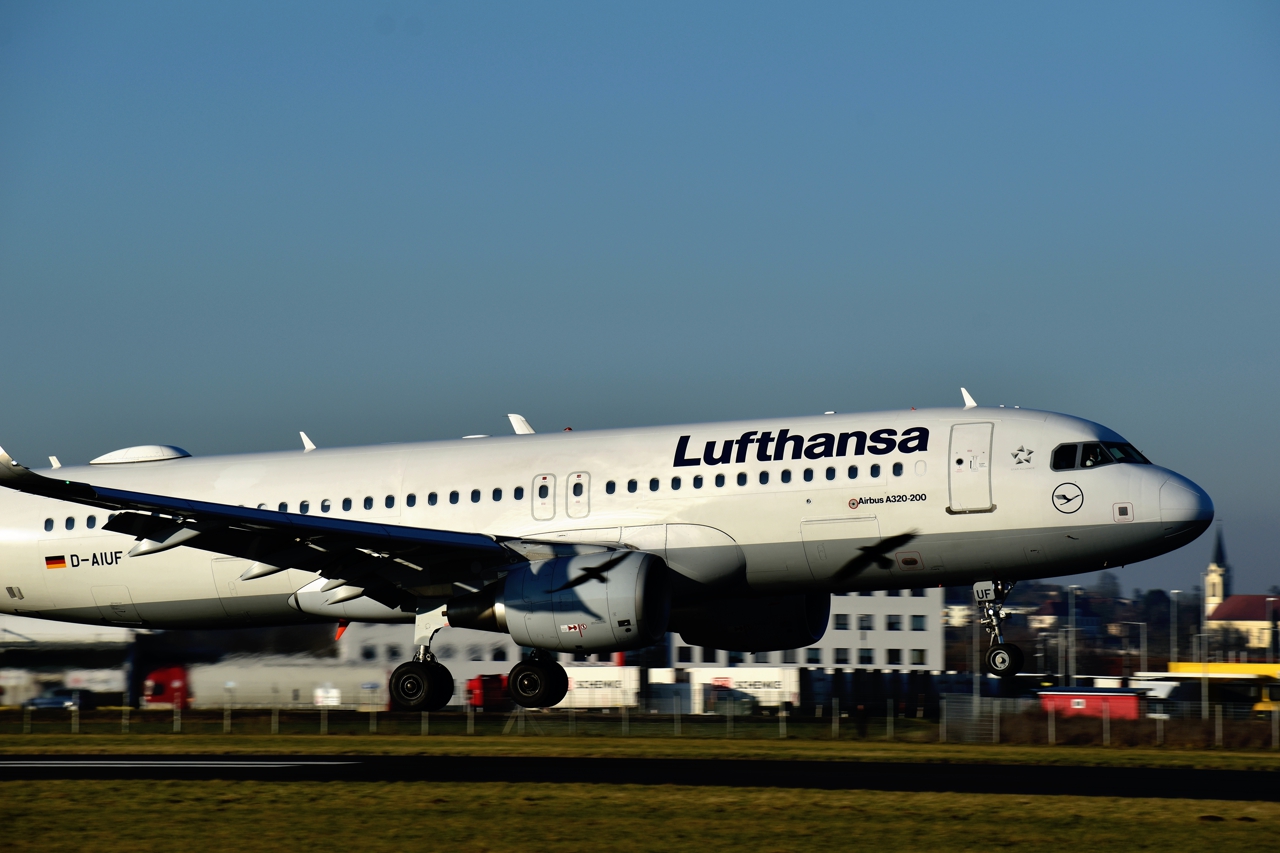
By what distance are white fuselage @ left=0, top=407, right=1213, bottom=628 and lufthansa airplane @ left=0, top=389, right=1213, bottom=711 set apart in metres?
0.04

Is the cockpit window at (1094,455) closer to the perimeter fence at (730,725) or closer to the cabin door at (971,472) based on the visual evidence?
the cabin door at (971,472)

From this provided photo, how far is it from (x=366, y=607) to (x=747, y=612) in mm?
A: 7918

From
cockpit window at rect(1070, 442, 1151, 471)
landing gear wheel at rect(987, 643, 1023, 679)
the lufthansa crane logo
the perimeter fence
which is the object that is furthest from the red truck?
cockpit window at rect(1070, 442, 1151, 471)

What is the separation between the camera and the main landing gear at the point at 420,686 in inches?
1145

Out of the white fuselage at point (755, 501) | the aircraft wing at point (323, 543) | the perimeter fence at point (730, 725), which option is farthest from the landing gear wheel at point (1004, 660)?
the perimeter fence at point (730, 725)

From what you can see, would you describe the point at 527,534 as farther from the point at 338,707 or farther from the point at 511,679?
the point at 338,707

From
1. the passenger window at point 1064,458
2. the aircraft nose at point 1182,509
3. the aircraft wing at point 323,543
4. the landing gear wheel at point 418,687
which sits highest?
the passenger window at point 1064,458

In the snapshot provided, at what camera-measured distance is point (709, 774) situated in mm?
24000

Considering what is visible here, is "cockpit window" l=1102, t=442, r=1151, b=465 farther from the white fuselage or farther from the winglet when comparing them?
the winglet

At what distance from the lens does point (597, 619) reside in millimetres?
26094

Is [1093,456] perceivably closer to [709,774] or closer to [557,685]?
[709,774]

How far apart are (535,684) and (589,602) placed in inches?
119

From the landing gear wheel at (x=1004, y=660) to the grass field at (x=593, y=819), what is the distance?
20.4 feet

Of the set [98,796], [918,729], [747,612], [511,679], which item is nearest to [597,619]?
[511,679]
